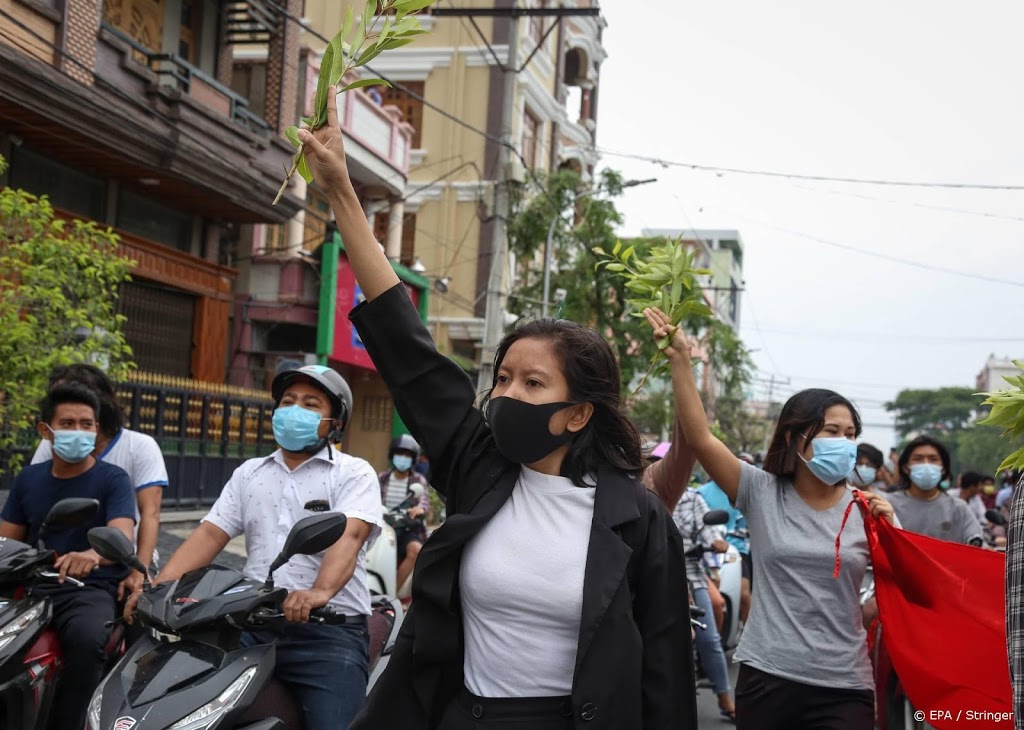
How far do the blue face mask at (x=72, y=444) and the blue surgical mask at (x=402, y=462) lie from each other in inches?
209

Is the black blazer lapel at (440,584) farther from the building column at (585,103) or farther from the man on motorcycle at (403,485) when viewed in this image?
the building column at (585,103)

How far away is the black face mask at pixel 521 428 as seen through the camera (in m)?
2.90

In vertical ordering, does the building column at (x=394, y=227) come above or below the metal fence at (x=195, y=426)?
above

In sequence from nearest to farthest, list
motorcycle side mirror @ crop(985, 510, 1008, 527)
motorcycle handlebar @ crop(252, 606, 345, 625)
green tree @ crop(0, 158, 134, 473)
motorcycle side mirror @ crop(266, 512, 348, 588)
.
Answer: motorcycle side mirror @ crop(266, 512, 348, 588) < motorcycle handlebar @ crop(252, 606, 345, 625) < green tree @ crop(0, 158, 134, 473) < motorcycle side mirror @ crop(985, 510, 1008, 527)

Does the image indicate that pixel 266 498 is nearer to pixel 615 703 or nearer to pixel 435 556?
pixel 435 556

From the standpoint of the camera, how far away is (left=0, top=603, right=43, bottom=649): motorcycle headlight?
163 inches

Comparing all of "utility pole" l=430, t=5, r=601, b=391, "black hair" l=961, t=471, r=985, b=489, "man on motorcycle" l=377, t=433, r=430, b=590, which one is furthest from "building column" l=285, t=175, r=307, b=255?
"black hair" l=961, t=471, r=985, b=489

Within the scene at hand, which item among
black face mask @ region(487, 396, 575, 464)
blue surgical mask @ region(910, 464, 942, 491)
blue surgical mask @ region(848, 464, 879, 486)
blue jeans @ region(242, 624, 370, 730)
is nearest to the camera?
black face mask @ region(487, 396, 575, 464)

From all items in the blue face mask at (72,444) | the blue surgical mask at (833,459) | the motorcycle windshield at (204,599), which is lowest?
the motorcycle windshield at (204,599)

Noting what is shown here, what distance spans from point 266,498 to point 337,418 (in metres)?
0.40

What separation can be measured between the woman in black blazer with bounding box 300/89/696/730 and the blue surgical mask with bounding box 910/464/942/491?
4.47m

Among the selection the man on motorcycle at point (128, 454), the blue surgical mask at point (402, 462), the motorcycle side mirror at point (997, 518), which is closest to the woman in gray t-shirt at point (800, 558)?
the man on motorcycle at point (128, 454)

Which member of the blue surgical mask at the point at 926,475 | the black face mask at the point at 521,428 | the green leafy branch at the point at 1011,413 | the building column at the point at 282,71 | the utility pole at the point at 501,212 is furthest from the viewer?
the building column at the point at 282,71

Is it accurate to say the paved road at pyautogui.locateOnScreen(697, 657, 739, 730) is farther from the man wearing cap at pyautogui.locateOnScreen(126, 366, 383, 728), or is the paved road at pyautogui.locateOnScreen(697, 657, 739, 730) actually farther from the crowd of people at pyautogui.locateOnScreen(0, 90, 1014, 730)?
the man wearing cap at pyautogui.locateOnScreen(126, 366, 383, 728)
